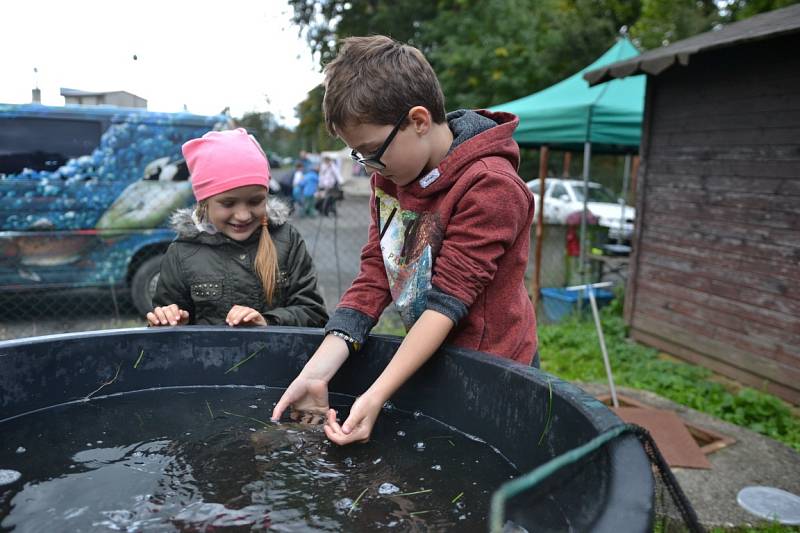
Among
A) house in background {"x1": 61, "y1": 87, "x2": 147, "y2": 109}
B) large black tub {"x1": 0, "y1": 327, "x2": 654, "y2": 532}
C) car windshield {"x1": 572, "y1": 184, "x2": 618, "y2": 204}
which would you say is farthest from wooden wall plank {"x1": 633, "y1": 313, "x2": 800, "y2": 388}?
car windshield {"x1": 572, "y1": 184, "x2": 618, "y2": 204}

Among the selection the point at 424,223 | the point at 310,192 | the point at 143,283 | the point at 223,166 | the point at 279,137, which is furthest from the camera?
the point at 279,137

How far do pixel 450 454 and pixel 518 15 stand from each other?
17.1 meters

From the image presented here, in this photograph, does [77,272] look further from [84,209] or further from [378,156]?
[378,156]

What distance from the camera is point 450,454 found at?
1.34m

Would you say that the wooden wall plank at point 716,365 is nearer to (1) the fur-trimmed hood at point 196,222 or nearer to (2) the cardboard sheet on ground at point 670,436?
(2) the cardboard sheet on ground at point 670,436

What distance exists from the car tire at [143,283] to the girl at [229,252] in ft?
13.0

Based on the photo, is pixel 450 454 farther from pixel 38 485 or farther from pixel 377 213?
pixel 38 485

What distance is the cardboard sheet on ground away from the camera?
2994 mm

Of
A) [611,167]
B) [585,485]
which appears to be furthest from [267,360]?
[611,167]

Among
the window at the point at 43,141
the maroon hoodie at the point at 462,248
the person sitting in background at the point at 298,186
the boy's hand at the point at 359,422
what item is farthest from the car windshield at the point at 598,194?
the boy's hand at the point at 359,422

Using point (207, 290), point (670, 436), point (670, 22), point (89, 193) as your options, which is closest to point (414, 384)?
point (207, 290)

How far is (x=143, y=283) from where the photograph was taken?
18.9ft

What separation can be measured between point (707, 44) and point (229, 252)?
3.67m

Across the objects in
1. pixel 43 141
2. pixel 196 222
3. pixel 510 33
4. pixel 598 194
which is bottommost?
pixel 196 222
